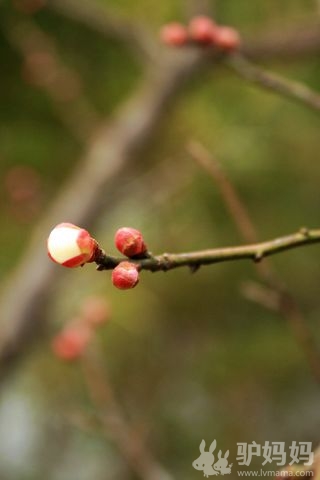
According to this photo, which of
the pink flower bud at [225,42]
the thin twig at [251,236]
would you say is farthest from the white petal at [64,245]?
the pink flower bud at [225,42]

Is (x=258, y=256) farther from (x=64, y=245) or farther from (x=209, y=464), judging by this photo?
(x=209, y=464)

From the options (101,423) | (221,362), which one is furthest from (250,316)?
(101,423)

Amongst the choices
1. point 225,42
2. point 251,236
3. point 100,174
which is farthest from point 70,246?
point 100,174

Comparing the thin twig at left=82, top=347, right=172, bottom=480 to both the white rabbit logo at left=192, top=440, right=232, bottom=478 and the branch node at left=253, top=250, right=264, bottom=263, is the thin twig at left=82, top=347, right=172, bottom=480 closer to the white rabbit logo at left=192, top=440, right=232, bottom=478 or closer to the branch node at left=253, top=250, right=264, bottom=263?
the white rabbit logo at left=192, top=440, right=232, bottom=478

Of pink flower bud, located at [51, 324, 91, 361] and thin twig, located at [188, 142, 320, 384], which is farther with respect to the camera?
pink flower bud, located at [51, 324, 91, 361]

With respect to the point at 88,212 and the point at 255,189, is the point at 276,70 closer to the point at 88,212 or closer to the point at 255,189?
the point at 255,189

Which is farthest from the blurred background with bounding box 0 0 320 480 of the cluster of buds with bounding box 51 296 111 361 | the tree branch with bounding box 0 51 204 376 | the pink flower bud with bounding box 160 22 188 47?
the pink flower bud with bounding box 160 22 188 47
